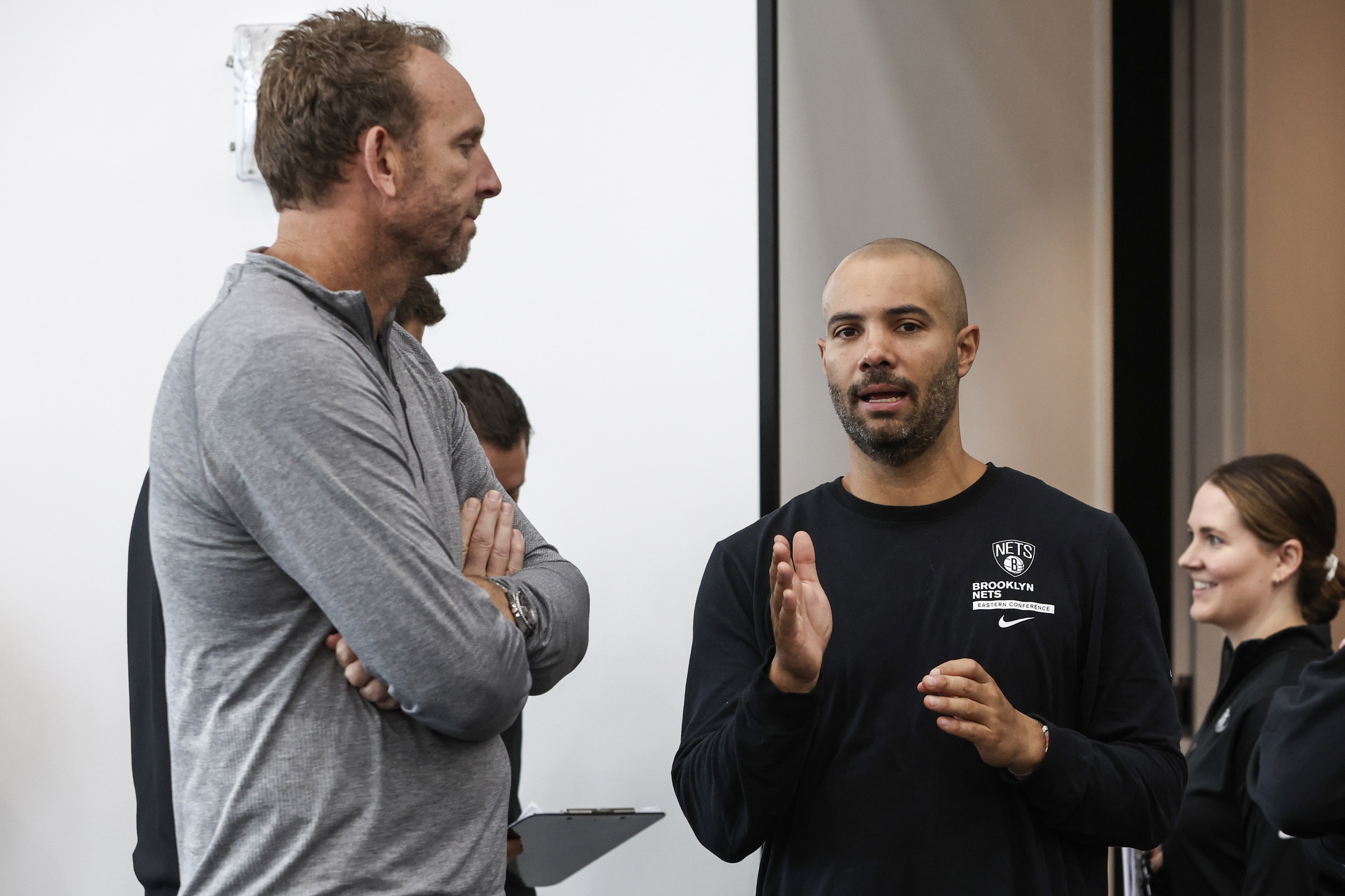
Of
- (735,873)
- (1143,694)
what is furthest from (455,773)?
(735,873)

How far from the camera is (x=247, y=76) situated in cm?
239

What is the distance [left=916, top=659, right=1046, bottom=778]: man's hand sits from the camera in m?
1.23

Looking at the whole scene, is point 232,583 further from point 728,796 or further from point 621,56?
point 621,56

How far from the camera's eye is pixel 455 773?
109cm

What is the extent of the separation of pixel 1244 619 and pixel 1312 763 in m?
0.83

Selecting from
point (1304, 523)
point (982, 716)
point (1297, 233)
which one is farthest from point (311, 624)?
point (1297, 233)

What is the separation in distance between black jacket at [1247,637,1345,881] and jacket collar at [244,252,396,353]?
1.32m

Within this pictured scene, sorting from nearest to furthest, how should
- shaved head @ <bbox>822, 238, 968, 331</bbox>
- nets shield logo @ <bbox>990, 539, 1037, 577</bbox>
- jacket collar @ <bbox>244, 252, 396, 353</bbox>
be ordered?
1. jacket collar @ <bbox>244, 252, 396, 353</bbox>
2. nets shield logo @ <bbox>990, 539, 1037, 577</bbox>
3. shaved head @ <bbox>822, 238, 968, 331</bbox>

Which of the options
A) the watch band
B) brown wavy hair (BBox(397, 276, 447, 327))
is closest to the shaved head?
the watch band

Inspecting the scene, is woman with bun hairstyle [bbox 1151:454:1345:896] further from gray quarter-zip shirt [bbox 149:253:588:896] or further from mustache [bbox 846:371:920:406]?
gray quarter-zip shirt [bbox 149:253:588:896]

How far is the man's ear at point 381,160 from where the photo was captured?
1174 millimetres

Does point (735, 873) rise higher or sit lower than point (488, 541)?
lower

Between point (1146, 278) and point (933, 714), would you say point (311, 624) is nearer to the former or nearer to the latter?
point (933, 714)

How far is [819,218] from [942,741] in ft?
4.31
